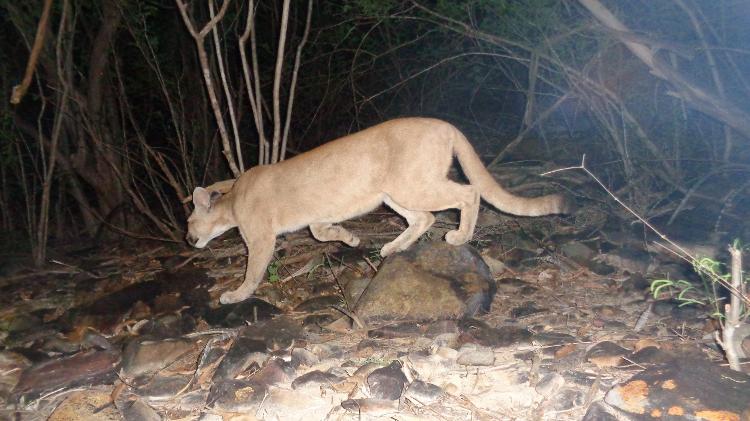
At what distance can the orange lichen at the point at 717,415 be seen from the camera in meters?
2.66

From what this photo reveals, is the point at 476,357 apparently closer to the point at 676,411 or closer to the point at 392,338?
the point at 392,338

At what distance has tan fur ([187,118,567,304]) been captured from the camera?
5441 mm

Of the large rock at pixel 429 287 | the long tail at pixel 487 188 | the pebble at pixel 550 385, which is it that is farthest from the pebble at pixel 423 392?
the long tail at pixel 487 188

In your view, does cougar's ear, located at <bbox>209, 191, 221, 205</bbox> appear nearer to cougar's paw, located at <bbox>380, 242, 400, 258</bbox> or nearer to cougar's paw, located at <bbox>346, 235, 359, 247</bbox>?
cougar's paw, located at <bbox>346, 235, 359, 247</bbox>

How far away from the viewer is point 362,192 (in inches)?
226

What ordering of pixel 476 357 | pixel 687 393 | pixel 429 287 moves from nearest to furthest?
pixel 687 393 → pixel 476 357 → pixel 429 287

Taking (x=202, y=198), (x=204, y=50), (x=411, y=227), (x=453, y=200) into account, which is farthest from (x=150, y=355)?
(x=204, y=50)

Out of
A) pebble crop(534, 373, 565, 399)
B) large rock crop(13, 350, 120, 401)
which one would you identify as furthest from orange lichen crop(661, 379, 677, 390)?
large rock crop(13, 350, 120, 401)

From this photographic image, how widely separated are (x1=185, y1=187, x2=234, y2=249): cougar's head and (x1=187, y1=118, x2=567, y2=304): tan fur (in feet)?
0.04

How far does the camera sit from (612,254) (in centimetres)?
583

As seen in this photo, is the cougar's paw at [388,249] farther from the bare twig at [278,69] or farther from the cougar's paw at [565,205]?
the bare twig at [278,69]

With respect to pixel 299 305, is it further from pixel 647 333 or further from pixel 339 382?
pixel 647 333

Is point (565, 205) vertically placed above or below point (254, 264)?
above

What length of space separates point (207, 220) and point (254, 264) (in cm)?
100
